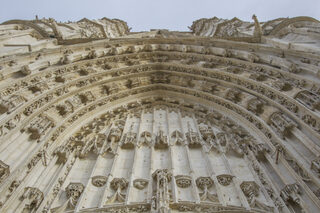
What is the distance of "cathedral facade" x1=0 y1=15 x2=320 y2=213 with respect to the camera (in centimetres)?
702

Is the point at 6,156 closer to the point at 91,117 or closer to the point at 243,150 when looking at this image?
the point at 91,117

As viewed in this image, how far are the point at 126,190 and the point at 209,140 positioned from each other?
343 cm

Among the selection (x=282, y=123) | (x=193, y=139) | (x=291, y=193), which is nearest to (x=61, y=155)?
(x=193, y=139)

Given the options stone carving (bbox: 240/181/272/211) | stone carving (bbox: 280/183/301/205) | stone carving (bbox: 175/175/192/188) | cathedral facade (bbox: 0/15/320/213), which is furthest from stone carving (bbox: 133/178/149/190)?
stone carving (bbox: 280/183/301/205)

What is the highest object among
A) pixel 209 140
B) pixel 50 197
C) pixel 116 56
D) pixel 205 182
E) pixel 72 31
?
pixel 72 31

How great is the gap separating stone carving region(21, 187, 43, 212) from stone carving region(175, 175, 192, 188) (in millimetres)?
3094

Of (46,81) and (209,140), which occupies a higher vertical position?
(46,81)

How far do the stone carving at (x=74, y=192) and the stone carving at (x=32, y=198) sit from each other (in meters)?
0.61

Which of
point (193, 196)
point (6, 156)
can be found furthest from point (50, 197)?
point (193, 196)

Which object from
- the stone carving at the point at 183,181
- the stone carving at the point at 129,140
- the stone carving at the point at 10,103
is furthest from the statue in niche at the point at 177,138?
the stone carving at the point at 10,103

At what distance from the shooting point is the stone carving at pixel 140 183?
7577 millimetres

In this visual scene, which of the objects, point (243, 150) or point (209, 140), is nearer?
point (243, 150)

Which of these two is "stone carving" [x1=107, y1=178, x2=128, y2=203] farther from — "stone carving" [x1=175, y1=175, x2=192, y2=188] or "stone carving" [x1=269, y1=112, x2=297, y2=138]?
"stone carving" [x1=269, y1=112, x2=297, y2=138]

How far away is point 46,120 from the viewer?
29.7ft
